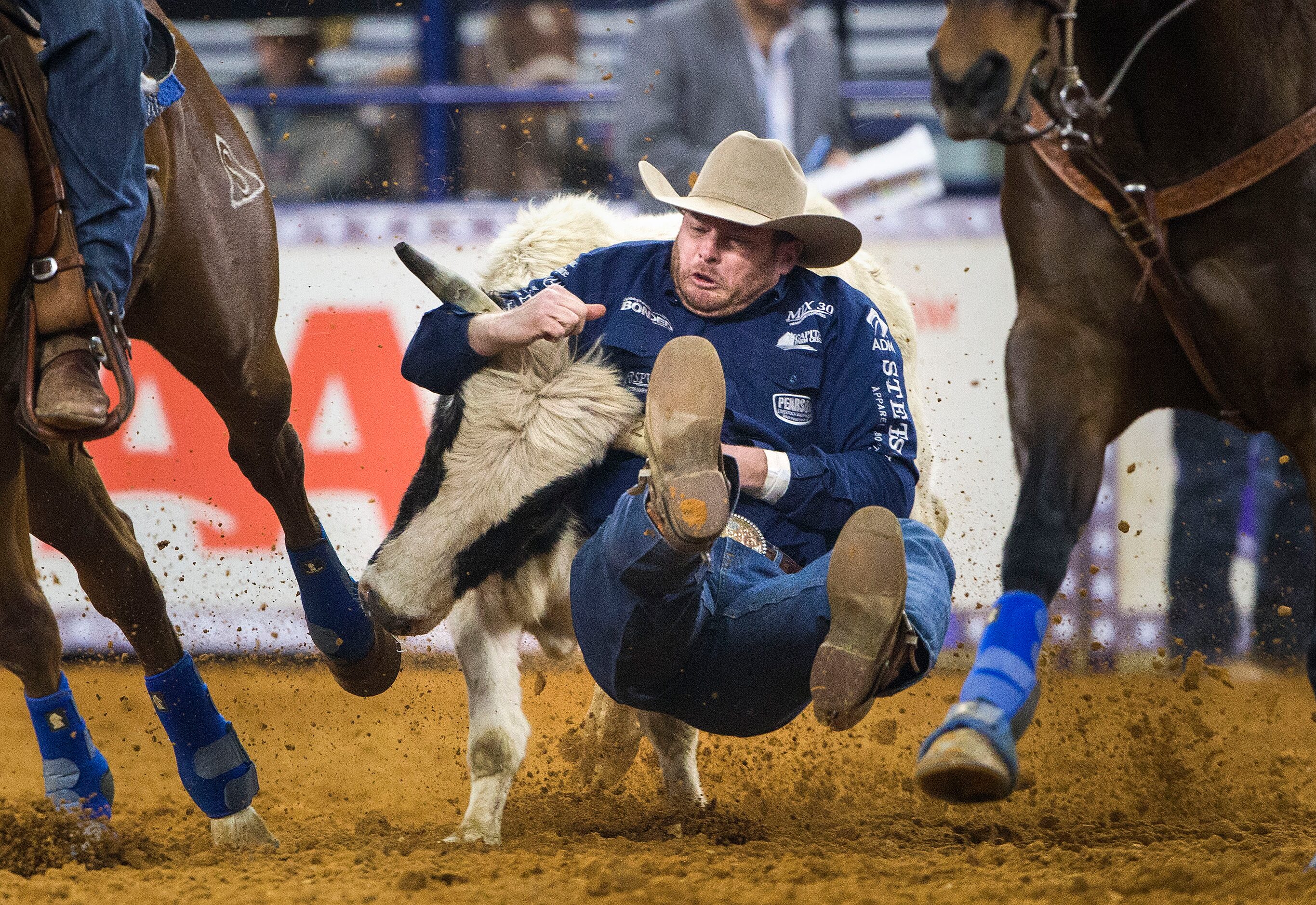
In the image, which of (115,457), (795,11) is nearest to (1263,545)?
(795,11)

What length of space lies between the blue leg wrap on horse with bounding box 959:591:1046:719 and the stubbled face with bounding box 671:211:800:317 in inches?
40.8

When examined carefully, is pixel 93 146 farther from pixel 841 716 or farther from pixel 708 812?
pixel 708 812

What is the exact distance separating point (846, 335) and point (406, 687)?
3.20 metres

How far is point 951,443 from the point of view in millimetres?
6074

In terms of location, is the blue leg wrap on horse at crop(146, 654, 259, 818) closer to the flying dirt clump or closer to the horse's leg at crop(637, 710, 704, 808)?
the flying dirt clump

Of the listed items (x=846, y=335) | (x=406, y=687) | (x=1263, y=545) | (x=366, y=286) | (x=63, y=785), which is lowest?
(x=406, y=687)

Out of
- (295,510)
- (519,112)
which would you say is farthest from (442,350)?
(519,112)

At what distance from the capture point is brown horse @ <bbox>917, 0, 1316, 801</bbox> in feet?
8.66

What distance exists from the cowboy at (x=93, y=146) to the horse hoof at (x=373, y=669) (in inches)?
52.8

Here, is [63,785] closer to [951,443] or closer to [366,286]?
[366,286]

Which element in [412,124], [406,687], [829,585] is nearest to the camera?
[829,585]

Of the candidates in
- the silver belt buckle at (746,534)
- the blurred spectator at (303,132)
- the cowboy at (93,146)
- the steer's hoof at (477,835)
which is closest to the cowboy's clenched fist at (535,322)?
the silver belt buckle at (746,534)

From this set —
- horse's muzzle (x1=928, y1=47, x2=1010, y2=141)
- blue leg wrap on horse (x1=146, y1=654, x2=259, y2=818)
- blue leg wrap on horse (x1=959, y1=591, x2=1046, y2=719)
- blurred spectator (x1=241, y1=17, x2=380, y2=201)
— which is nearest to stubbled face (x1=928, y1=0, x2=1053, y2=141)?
horse's muzzle (x1=928, y1=47, x2=1010, y2=141)

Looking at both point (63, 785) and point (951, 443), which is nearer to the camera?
point (63, 785)
